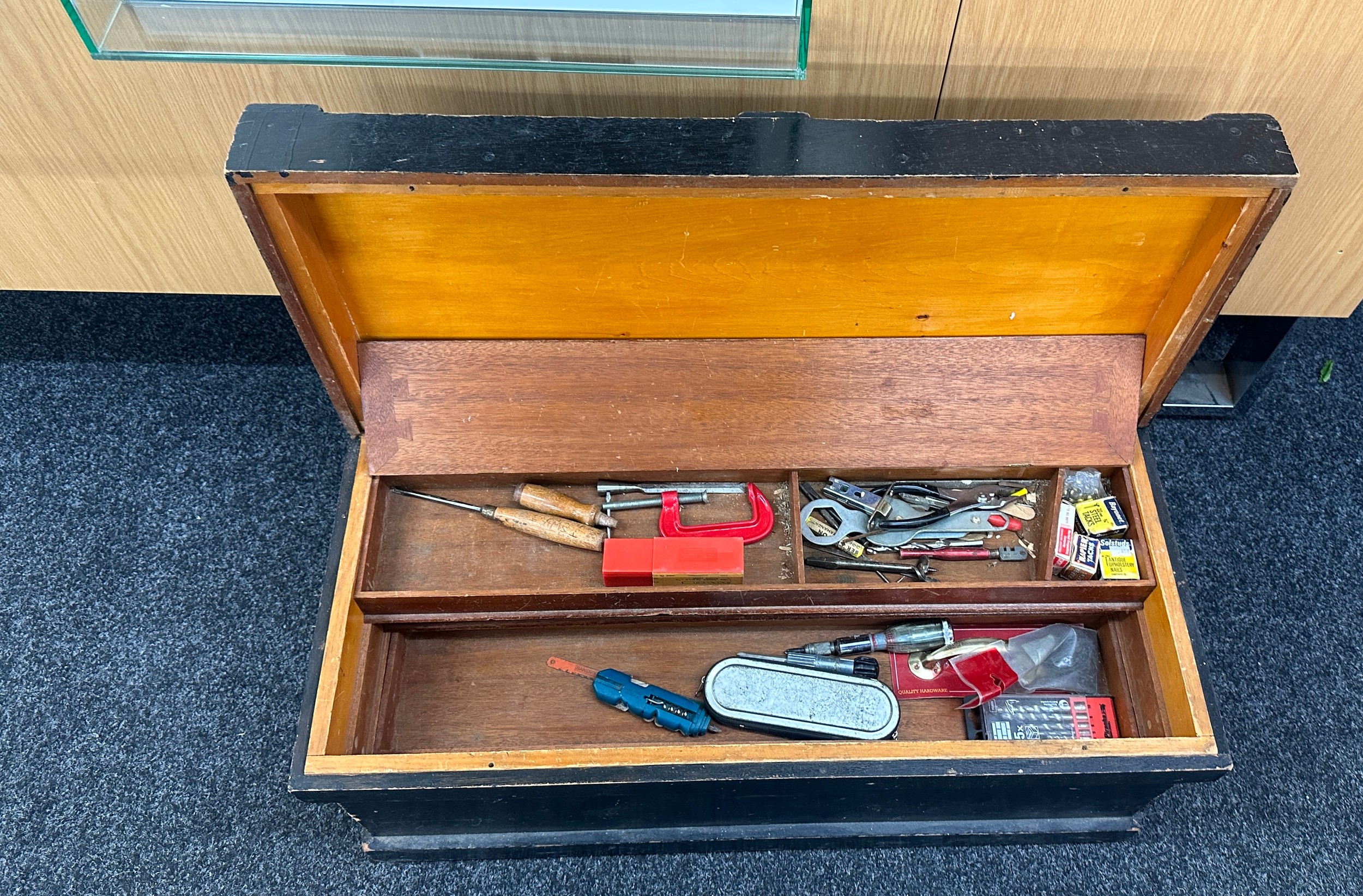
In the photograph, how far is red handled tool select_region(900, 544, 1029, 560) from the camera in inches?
66.1

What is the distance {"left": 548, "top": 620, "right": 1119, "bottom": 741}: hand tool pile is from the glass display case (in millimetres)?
927

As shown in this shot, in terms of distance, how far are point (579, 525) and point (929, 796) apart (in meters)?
0.70

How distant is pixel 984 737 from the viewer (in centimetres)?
163

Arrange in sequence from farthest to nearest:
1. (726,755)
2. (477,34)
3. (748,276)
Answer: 1. (748,276)
2. (726,755)
3. (477,34)

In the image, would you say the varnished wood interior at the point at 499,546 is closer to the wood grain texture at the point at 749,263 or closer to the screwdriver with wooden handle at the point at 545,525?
the screwdriver with wooden handle at the point at 545,525

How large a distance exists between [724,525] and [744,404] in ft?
0.68

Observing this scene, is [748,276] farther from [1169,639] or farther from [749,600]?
[1169,639]

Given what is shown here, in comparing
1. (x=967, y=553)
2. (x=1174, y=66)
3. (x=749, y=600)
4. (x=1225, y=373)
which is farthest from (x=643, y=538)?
(x=1225, y=373)

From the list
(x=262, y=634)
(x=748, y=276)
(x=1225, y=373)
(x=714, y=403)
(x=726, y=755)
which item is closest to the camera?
(x=726, y=755)

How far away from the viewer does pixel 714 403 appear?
1.62 metres

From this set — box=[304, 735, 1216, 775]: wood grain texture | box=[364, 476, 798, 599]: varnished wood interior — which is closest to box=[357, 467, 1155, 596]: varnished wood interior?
box=[364, 476, 798, 599]: varnished wood interior

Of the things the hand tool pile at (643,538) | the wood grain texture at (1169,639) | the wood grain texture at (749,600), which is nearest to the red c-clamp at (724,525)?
the hand tool pile at (643,538)

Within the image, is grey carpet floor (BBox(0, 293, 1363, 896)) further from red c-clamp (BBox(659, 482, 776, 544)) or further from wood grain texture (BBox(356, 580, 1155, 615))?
red c-clamp (BBox(659, 482, 776, 544))

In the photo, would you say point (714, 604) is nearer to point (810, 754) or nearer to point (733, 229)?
point (810, 754)
